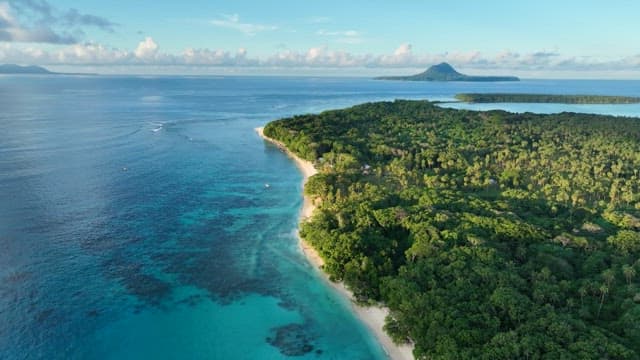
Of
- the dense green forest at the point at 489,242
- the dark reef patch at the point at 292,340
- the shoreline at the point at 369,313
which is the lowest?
the dark reef patch at the point at 292,340

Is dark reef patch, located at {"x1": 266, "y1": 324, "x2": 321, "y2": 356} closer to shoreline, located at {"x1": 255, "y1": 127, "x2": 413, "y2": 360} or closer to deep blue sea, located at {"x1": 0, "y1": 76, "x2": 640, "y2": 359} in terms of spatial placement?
deep blue sea, located at {"x1": 0, "y1": 76, "x2": 640, "y2": 359}

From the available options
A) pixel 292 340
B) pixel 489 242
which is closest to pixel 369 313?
pixel 292 340

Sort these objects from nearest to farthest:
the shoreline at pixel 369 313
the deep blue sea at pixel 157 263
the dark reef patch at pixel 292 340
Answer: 1. the shoreline at pixel 369 313
2. the dark reef patch at pixel 292 340
3. the deep blue sea at pixel 157 263

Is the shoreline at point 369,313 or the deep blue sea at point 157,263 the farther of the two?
the deep blue sea at point 157,263

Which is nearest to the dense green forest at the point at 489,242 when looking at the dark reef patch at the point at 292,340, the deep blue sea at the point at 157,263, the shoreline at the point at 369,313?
the shoreline at the point at 369,313

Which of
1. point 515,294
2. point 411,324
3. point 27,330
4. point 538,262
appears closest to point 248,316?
point 411,324

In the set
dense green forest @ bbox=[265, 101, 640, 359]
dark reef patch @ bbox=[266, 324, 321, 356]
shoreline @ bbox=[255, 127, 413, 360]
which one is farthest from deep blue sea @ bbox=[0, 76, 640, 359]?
dense green forest @ bbox=[265, 101, 640, 359]

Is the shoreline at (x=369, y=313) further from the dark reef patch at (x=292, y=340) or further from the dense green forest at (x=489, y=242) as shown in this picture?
the dark reef patch at (x=292, y=340)

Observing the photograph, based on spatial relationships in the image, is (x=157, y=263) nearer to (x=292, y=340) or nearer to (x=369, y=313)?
(x=292, y=340)
